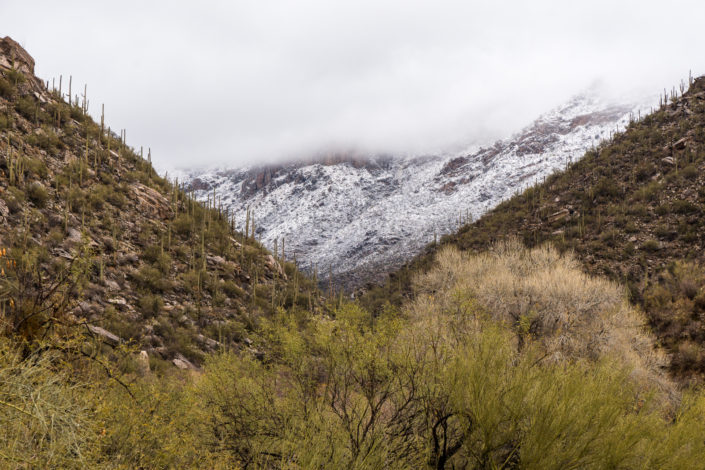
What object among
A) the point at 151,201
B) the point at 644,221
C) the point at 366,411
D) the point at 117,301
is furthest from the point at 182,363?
the point at 644,221

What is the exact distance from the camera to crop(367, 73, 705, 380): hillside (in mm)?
19562

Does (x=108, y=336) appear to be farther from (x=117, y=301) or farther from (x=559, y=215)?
(x=559, y=215)

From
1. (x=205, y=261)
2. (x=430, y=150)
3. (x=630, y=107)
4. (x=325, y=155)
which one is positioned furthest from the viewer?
(x=325, y=155)

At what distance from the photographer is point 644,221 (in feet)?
87.1

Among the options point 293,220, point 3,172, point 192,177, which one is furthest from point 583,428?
point 192,177

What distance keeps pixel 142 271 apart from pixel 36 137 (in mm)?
8930

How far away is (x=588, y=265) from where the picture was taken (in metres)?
25.2

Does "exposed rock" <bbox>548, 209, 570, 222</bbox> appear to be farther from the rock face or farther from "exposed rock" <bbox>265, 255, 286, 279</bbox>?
the rock face

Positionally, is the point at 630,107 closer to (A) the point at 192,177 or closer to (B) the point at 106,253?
(B) the point at 106,253

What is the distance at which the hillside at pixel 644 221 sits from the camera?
19.6 meters

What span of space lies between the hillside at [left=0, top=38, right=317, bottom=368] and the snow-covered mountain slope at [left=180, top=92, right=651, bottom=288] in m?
30.8

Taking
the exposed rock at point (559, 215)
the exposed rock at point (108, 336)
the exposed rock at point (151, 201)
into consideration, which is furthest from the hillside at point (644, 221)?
the exposed rock at point (108, 336)

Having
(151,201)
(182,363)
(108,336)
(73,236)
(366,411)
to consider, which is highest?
(151,201)

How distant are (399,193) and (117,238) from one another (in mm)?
76878
